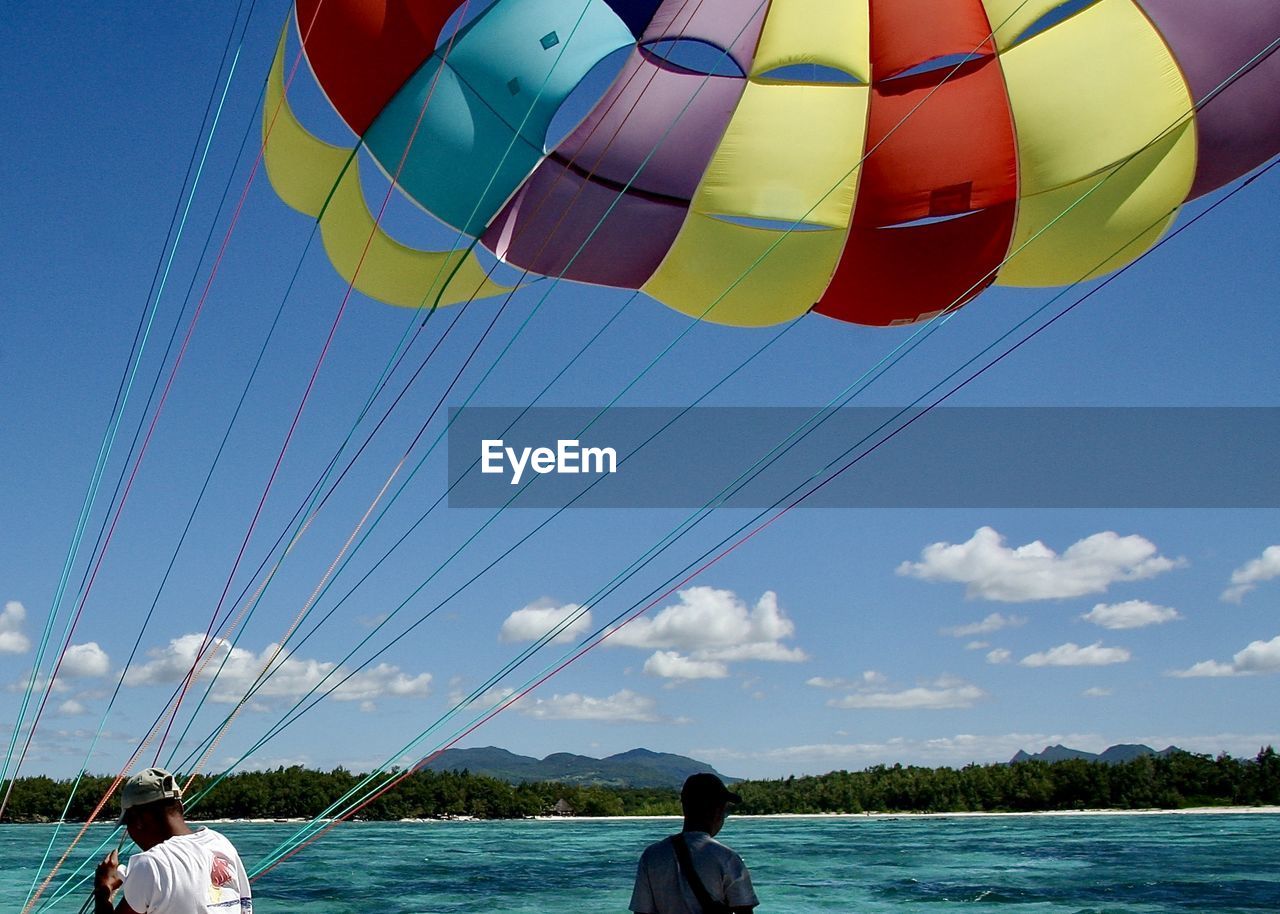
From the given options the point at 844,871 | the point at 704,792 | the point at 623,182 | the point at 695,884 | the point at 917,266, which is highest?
the point at 623,182

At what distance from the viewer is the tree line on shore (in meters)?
60.1

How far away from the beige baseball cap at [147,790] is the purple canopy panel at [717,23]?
3.90m

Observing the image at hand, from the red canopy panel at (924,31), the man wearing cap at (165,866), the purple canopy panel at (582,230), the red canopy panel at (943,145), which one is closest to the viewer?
the man wearing cap at (165,866)

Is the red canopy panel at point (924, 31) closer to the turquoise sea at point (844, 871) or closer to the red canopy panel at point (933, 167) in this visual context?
the red canopy panel at point (933, 167)

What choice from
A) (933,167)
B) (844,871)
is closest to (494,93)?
(933,167)

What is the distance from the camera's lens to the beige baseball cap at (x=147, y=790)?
7.32ft

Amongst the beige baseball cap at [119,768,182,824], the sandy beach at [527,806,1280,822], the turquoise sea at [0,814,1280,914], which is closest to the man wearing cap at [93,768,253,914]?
the beige baseball cap at [119,768,182,824]

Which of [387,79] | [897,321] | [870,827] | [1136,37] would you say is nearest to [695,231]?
[897,321]

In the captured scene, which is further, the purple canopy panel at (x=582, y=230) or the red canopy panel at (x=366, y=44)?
the purple canopy panel at (x=582, y=230)

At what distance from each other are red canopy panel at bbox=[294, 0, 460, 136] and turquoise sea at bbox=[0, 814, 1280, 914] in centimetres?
1435

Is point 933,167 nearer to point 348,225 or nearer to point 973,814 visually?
point 348,225

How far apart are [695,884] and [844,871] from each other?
1068 inches

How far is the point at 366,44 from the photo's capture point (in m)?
5.12

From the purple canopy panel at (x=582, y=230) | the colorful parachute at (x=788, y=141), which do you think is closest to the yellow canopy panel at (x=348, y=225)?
the colorful parachute at (x=788, y=141)
